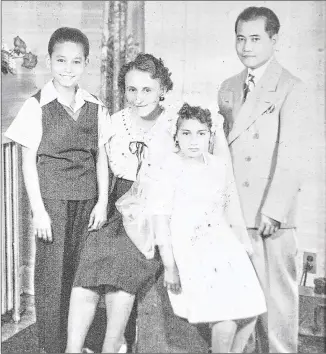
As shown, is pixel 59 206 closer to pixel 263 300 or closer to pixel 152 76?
pixel 152 76

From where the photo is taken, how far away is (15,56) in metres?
1.90

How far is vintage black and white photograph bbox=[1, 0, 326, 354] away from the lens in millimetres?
1663

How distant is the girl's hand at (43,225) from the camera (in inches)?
70.6

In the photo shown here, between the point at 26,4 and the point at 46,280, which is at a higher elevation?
the point at 26,4

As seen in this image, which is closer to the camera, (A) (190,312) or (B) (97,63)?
(A) (190,312)

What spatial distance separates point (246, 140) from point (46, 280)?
79 centimetres

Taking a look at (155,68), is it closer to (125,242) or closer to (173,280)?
(125,242)

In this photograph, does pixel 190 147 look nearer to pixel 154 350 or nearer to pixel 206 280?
pixel 206 280

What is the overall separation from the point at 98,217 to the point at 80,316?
31 centimetres

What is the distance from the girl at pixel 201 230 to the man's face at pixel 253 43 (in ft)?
0.70

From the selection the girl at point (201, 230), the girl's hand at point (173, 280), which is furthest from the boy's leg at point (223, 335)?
the girl's hand at point (173, 280)

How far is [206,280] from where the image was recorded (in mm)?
1658

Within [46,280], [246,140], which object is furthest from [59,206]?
[246,140]

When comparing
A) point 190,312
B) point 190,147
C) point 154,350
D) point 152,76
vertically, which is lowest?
point 154,350
